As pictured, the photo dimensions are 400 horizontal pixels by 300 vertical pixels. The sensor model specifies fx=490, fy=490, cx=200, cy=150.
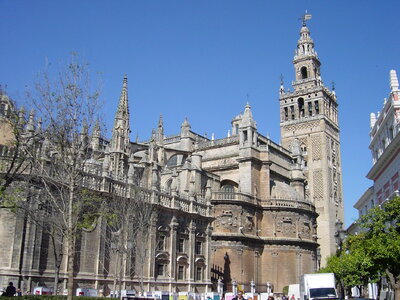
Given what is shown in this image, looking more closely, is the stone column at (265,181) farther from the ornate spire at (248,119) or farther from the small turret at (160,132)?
the small turret at (160,132)

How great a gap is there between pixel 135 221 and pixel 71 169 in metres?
13.5

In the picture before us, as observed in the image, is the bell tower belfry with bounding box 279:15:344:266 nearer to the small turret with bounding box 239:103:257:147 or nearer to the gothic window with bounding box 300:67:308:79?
the gothic window with bounding box 300:67:308:79

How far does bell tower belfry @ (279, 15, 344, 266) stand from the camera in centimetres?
7044

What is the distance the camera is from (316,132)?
7475 cm

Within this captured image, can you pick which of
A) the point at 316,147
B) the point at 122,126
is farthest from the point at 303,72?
the point at 122,126

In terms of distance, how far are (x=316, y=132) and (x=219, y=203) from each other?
102 feet

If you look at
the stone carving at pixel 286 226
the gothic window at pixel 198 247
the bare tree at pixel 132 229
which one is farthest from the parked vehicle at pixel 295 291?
the bare tree at pixel 132 229

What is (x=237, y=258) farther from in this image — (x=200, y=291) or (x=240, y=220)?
(x=200, y=291)

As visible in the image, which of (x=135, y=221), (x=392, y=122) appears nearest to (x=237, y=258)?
A: (x=135, y=221)

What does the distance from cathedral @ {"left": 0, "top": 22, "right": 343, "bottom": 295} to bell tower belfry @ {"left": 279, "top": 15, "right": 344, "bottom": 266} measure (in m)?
0.16

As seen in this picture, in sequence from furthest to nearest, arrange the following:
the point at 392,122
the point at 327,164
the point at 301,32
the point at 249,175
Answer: the point at 301,32, the point at 327,164, the point at 249,175, the point at 392,122

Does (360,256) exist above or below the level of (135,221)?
below

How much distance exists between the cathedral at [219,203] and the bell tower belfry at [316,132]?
0.53 feet

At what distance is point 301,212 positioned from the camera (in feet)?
177
